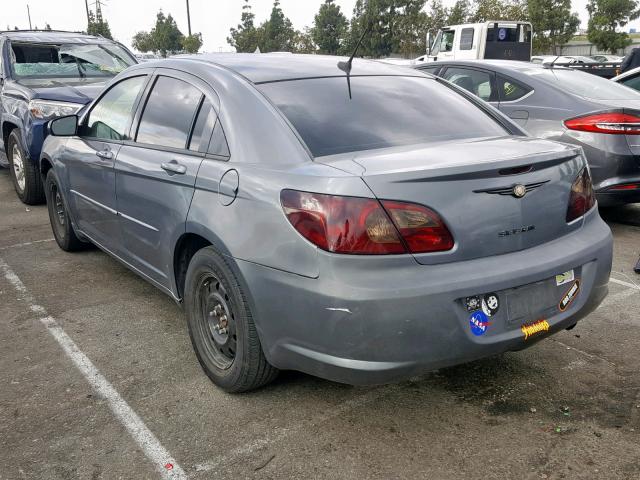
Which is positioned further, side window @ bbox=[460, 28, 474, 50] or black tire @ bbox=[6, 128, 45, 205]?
side window @ bbox=[460, 28, 474, 50]

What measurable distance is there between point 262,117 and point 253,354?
3.49 feet

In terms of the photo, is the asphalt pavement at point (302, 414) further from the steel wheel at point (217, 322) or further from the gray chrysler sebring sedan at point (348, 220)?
the gray chrysler sebring sedan at point (348, 220)

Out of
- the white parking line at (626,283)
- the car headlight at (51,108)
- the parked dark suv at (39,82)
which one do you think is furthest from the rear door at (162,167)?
the parked dark suv at (39,82)

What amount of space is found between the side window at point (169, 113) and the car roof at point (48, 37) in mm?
5382

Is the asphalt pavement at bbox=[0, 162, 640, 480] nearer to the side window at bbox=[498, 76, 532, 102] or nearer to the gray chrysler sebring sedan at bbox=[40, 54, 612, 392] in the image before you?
the gray chrysler sebring sedan at bbox=[40, 54, 612, 392]

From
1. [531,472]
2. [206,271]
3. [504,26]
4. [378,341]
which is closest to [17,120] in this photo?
[206,271]

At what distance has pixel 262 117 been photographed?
113 inches

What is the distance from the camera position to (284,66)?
135 inches

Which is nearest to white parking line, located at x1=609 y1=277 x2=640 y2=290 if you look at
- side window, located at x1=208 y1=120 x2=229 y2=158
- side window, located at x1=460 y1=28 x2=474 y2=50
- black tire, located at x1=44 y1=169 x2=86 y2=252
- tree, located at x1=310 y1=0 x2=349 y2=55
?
side window, located at x1=208 y1=120 x2=229 y2=158

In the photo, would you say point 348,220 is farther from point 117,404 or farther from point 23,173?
point 23,173

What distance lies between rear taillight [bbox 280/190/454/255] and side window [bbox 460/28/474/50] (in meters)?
18.4

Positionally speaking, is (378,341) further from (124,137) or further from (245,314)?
(124,137)

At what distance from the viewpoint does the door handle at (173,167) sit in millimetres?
3130

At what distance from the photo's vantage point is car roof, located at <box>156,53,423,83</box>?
3262 millimetres
